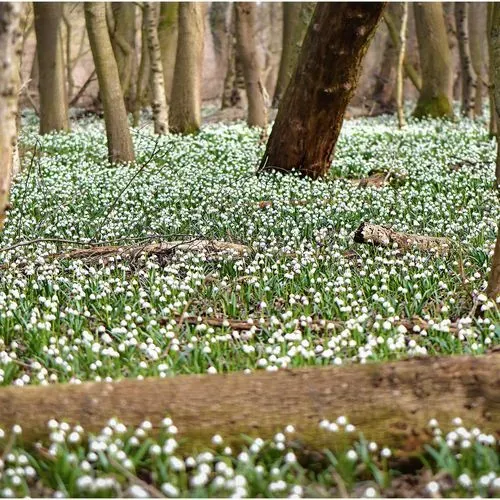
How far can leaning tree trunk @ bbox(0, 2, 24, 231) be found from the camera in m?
3.32

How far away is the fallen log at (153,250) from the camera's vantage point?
6887 mm

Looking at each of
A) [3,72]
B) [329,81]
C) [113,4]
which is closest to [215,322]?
[3,72]

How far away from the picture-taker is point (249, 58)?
15133mm

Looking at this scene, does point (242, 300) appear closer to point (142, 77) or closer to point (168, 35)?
point (142, 77)

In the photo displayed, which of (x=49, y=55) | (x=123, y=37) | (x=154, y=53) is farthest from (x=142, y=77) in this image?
(x=154, y=53)

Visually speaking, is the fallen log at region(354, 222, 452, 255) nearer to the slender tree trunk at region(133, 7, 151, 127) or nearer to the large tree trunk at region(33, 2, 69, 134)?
the slender tree trunk at region(133, 7, 151, 127)

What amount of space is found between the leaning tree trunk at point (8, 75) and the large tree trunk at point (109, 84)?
8.37m

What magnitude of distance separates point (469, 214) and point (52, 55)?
32.8 feet

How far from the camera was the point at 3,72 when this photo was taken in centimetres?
337

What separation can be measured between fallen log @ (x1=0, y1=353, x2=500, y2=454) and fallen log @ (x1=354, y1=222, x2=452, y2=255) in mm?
3095

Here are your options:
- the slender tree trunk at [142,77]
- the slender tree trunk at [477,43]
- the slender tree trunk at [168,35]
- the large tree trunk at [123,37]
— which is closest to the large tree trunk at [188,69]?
the slender tree trunk at [142,77]

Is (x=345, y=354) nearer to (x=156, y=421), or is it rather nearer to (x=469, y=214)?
(x=156, y=421)

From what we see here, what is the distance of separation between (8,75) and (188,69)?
470 inches

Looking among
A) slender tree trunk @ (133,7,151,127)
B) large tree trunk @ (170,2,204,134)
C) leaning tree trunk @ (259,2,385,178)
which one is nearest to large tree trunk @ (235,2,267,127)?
large tree trunk @ (170,2,204,134)
